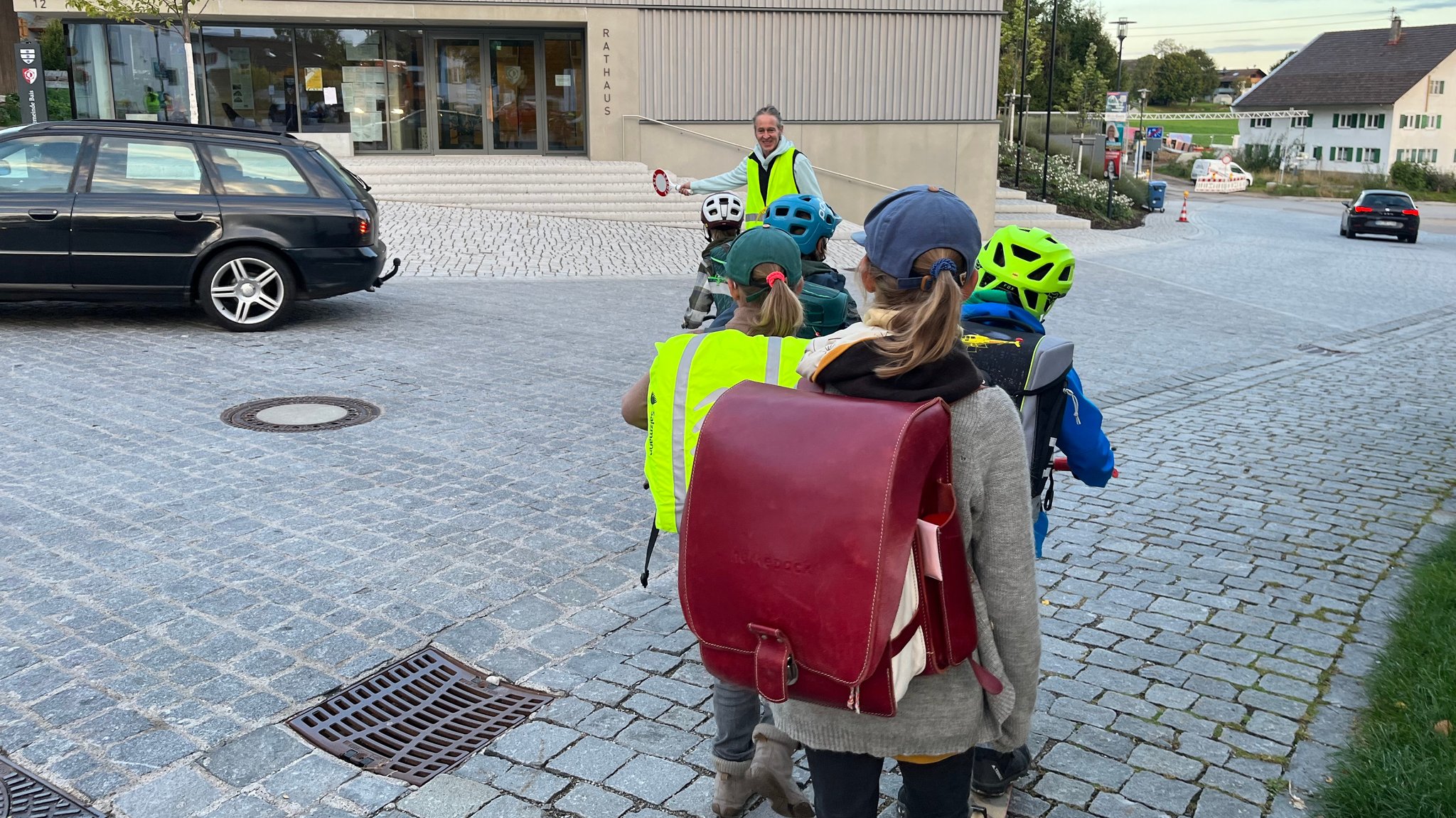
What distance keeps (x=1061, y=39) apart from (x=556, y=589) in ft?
174

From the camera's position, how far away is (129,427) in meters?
7.26

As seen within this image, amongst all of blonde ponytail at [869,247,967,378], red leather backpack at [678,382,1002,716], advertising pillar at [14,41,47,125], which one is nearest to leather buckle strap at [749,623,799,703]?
red leather backpack at [678,382,1002,716]

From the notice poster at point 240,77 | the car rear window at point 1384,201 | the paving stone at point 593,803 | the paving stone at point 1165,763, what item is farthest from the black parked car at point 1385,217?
the paving stone at point 593,803

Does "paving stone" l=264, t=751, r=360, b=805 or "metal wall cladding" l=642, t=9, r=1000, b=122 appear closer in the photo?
"paving stone" l=264, t=751, r=360, b=805

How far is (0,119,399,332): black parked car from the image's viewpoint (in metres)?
9.89

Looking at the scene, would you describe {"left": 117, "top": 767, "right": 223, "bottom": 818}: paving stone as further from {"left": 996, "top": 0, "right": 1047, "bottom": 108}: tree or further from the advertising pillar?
{"left": 996, "top": 0, "right": 1047, "bottom": 108}: tree

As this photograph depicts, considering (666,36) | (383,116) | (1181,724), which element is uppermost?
(666,36)

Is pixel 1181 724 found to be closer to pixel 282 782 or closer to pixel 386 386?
pixel 282 782

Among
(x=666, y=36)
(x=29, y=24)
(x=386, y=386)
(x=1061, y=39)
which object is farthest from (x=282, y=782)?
(x=1061, y=39)

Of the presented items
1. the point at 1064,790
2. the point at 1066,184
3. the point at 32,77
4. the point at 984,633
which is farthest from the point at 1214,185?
the point at 984,633

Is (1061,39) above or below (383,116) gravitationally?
above

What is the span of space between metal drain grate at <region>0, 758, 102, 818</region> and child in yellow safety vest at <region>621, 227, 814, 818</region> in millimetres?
1792

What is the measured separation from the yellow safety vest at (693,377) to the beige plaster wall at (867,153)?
2149cm

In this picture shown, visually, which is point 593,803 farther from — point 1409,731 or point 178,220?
point 178,220
